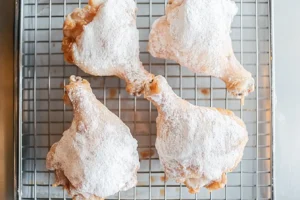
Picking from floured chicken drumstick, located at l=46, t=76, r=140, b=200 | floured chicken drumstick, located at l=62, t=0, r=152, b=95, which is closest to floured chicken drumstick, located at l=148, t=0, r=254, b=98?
floured chicken drumstick, located at l=62, t=0, r=152, b=95

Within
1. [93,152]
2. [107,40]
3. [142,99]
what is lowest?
[93,152]

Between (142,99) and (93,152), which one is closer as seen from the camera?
(93,152)

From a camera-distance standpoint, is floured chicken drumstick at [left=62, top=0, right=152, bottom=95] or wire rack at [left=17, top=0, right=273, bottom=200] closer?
floured chicken drumstick at [left=62, top=0, right=152, bottom=95]

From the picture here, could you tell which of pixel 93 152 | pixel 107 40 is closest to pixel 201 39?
pixel 107 40

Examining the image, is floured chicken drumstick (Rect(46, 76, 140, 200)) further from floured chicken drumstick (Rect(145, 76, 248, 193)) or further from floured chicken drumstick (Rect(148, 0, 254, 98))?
floured chicken drumstick (Rect(148, 0, 254, 98))

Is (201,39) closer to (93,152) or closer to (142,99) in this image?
(142,99)
